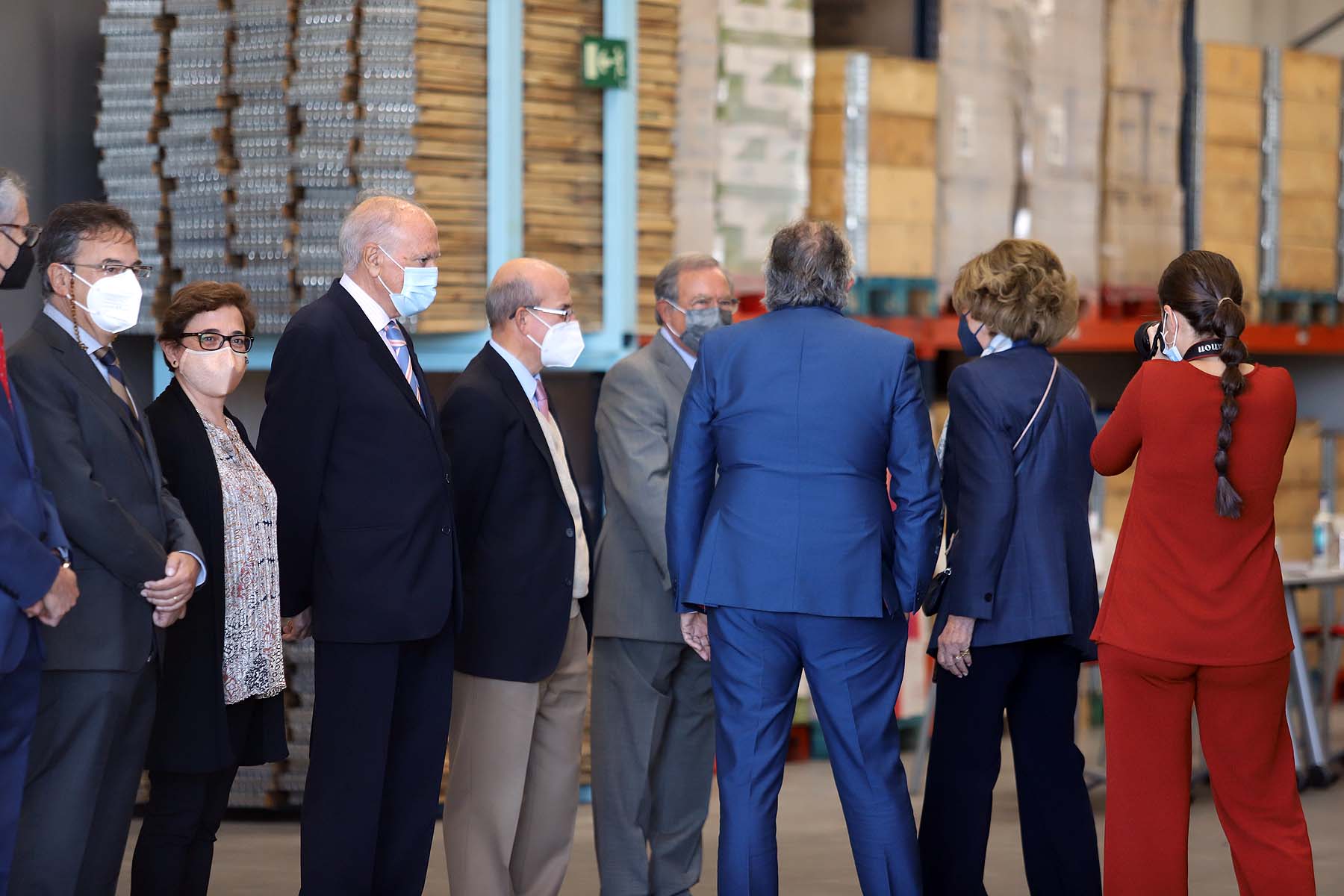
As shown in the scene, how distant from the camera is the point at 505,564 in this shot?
439 cm

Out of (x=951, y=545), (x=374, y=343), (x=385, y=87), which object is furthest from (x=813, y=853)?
(x=385, y=87)

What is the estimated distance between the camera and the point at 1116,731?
4.02 metres

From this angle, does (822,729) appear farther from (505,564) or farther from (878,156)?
(878,156)

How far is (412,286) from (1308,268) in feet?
22.2

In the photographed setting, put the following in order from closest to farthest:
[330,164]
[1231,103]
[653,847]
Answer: [653,847], [330,164], [1231,103]

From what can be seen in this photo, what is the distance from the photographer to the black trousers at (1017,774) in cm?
435

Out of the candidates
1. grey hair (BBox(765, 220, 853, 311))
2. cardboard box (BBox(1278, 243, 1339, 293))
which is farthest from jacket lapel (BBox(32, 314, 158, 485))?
cardboard box (BBox(1278, 243, 1339, 293))

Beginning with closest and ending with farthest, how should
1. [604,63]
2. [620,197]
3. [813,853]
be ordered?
[813,853], [604,63], [620,197]

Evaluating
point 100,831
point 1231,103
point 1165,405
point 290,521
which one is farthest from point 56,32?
point 1231,103

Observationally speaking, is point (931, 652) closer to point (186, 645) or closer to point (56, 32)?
point (186, 645)

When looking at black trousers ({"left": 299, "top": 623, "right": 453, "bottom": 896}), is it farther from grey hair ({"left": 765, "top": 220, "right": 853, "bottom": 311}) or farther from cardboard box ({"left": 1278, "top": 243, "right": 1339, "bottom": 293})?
cardboard box ({"left": 1278, "top": 243, "right": 1339, "bottom": 293})

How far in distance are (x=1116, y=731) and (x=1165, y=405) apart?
0.81 metres

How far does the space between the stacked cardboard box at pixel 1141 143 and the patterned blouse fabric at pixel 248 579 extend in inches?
217

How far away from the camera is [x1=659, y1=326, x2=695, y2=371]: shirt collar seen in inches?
194
